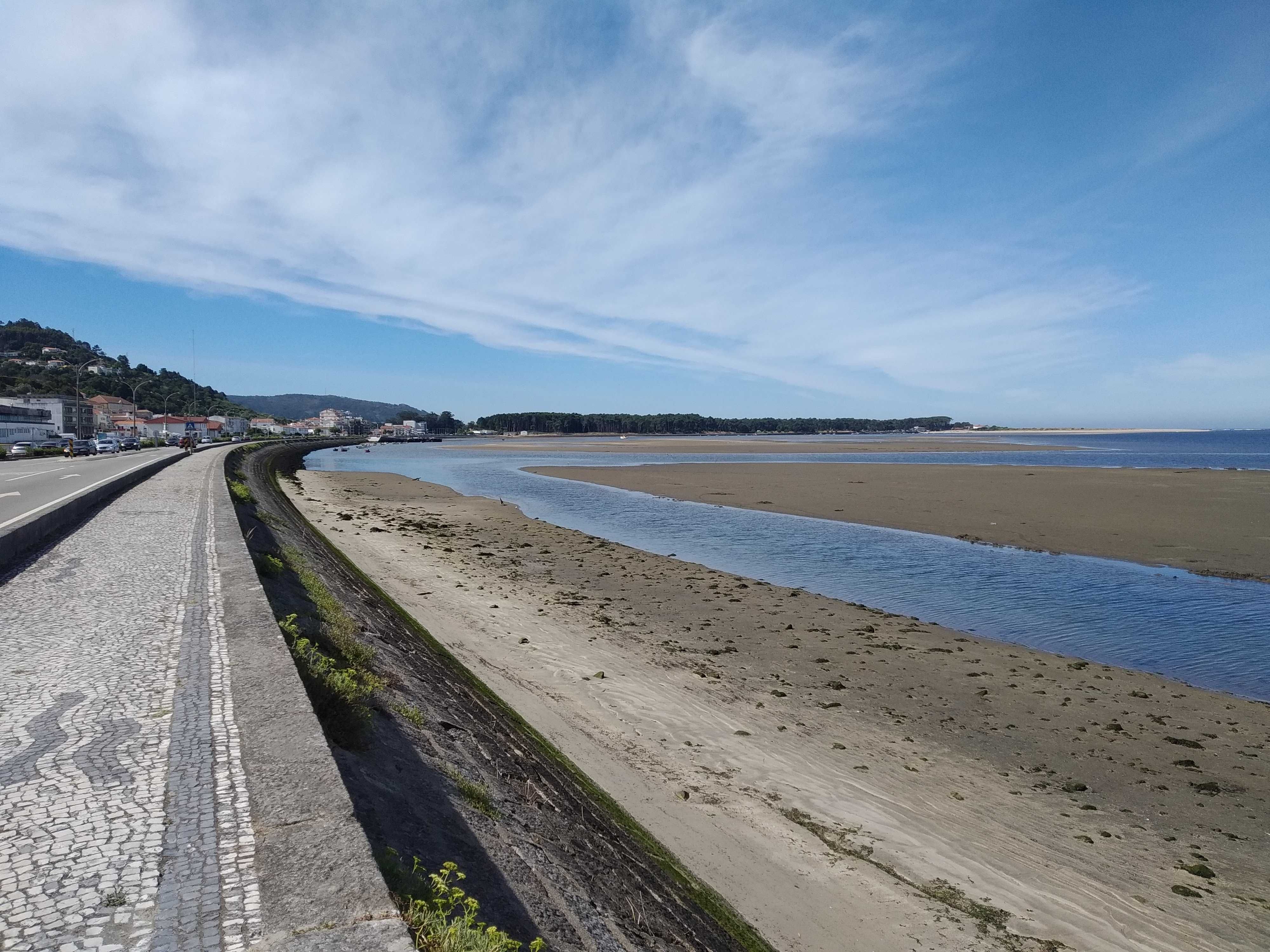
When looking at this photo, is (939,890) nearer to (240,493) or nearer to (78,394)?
(240,493)

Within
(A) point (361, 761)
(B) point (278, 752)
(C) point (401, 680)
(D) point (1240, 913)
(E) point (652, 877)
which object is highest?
(B) point (278, 752)

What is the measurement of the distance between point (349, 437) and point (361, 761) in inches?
7810

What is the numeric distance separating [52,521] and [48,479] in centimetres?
1317

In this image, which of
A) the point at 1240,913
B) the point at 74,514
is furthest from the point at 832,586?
the point at 74,514

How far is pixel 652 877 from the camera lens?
6.17 metres

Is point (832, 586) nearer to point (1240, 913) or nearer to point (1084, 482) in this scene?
point (1240, 913)

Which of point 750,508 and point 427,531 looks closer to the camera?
point 427,531

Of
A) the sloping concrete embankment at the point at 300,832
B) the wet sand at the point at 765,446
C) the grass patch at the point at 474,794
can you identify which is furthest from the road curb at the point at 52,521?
the wet sand at the point at 765,446

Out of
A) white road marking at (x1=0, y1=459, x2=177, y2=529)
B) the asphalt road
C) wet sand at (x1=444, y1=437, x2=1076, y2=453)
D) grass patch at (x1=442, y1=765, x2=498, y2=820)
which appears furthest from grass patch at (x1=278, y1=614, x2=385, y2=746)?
wet sand at (x1=444, y1=437, x2=1076, y2=453)

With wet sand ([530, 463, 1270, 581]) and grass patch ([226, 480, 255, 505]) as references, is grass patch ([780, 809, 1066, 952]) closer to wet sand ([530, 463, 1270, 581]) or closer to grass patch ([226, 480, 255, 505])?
grass patch ([226, 480, 255, 505])

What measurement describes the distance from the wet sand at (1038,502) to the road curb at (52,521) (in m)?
24.5

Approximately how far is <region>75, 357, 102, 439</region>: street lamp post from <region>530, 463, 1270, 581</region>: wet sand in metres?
36.1

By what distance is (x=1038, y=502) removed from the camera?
34062mm

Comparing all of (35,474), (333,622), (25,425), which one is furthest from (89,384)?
(333,622)
